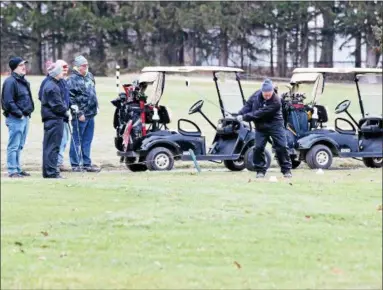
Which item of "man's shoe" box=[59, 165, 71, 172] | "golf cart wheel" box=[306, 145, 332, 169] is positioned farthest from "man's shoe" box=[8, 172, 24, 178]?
"golf cart wheel" box=[306, 145, 332, 169]

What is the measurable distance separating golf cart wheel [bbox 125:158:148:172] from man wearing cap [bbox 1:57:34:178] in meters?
2.40

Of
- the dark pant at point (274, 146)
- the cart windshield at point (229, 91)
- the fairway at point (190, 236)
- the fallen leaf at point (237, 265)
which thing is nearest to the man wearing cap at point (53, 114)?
the fairway at point (190, 236)

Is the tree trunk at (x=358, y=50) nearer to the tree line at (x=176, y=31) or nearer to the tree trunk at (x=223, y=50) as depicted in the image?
the tree line at (x=176, y=31)

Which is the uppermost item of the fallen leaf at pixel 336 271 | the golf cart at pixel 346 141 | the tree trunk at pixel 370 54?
the tree trunk at pixel 370 54

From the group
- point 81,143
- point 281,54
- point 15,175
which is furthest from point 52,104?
point 281,54

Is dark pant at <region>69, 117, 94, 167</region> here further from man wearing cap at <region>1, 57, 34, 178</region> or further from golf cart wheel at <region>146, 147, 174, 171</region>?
man wearing cap at <region>1, 57, 34, 178</region>

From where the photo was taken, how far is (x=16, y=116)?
15234mm

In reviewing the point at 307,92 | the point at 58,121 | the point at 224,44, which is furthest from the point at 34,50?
the point at 58,121

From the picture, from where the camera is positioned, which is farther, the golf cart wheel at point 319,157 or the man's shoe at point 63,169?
the golf cart wheel at point 319,157

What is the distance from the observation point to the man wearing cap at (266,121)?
576 inches

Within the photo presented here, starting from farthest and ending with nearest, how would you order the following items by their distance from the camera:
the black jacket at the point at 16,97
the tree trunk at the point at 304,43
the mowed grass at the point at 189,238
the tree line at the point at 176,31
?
the tree trunk at the point at 304,43 < the tree line at the point at 176,31 < the black jacket at the point at 16,97 < the mowed grass at the point at 189,238

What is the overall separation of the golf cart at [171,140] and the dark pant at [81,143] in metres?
0.62

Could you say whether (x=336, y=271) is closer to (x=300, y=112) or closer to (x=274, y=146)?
(x=274, y=146)

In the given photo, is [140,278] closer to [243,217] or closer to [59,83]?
[243,217]
